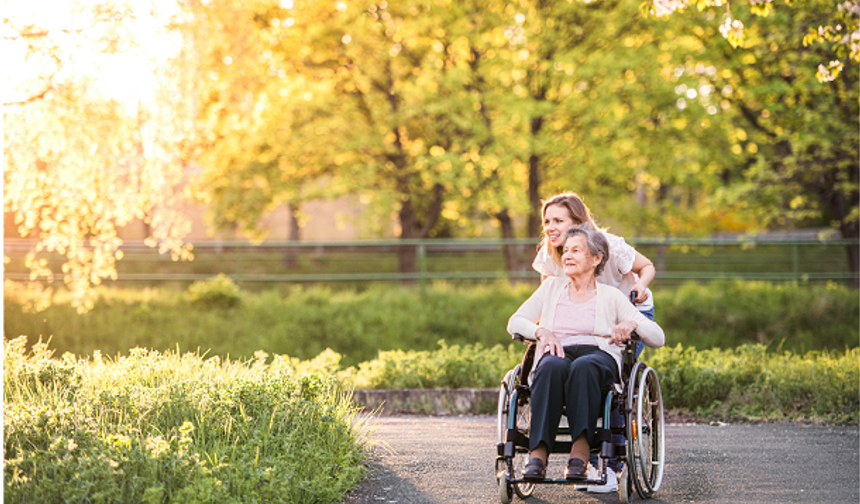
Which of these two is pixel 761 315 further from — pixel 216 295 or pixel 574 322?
pixel 574 322

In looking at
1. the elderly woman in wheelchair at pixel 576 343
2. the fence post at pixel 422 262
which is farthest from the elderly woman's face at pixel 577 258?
the fence post at pixel 422 262

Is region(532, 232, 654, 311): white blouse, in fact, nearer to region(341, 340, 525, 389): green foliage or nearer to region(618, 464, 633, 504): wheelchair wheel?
region(618, 464, 633, 504): wheelchair wheel

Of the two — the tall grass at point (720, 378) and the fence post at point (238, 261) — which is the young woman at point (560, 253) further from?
the fence post at point (238, 261)

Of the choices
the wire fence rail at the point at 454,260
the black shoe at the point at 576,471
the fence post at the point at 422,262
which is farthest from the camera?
the fence post at the point at 422,262

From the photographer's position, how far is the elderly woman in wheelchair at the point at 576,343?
3818 mm

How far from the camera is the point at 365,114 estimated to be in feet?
55.0

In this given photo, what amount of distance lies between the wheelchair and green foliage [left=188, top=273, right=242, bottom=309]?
10.8 metres

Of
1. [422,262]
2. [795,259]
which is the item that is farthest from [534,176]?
[795,259]

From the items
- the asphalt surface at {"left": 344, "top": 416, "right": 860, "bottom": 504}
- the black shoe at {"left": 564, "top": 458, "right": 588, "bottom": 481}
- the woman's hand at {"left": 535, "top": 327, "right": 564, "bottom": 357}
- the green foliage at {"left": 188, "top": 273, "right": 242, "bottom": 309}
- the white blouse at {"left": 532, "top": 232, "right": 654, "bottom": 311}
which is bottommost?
the asphalt surface at {"left": 344, "top": 416, "right": 860, "bottom": 504}

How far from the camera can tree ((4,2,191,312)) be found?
7.41 m

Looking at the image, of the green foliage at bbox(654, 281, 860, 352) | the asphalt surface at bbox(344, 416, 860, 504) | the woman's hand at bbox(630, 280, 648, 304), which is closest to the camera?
the asphalt surface at bbox(344, 416, 860, 504)

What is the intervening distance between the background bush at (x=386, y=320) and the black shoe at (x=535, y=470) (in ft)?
30.5

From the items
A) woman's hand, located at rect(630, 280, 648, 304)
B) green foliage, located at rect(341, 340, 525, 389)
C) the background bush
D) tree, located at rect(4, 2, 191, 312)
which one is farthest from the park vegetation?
woman's hand, located at rect(630, 280, 648, 304)

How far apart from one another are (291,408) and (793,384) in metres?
4.43
